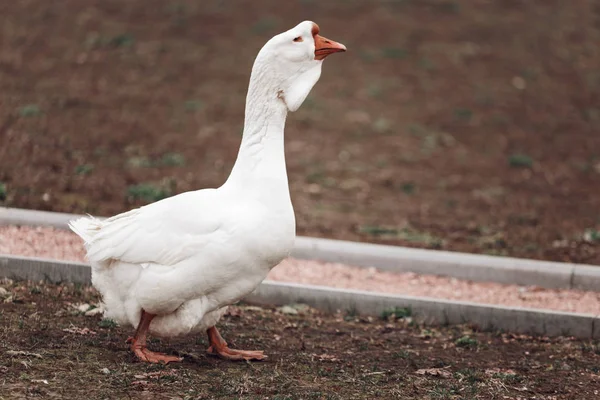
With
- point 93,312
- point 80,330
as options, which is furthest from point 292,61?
point 93,312

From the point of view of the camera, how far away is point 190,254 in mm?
5578

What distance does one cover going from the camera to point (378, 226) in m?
10.7

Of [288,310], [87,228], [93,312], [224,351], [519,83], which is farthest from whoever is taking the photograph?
[519,83]

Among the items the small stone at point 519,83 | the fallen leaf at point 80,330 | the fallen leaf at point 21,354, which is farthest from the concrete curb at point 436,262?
the small stone at point 519,83

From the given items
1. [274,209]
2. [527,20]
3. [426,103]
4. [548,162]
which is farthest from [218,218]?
[527,20]

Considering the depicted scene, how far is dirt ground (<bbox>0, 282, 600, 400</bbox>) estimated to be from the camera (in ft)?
17.7

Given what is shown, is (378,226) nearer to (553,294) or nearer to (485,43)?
(553,294)

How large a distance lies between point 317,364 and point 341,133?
899cm

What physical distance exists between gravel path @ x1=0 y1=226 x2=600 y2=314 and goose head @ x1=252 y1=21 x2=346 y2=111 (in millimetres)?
2849

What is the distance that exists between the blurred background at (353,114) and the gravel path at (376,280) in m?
1.14

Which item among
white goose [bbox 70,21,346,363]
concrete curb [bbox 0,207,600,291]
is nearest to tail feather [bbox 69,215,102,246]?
white goose [bbox 70,21,346,363]

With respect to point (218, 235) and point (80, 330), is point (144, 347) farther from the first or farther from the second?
point (218, 235)

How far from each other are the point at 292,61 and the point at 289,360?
196cm

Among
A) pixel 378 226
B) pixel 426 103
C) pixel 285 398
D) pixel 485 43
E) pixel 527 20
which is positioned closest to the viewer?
pixel 285 398
